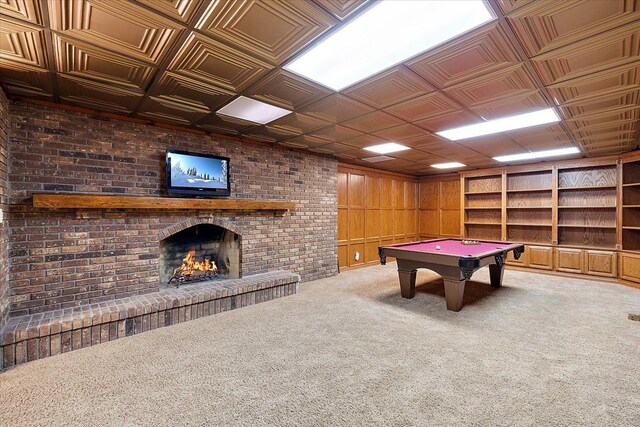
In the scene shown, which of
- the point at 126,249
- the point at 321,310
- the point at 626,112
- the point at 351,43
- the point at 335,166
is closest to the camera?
the point at 351,43

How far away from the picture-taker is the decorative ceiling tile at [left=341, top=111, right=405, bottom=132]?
338cm

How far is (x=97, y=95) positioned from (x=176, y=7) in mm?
1849

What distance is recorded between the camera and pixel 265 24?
180 centimetres

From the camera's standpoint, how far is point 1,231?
261 centimetres

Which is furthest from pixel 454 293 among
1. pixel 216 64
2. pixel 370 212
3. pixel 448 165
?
pixel 448 165

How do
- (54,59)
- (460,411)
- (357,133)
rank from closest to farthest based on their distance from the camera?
(460,411), (54,59), (357,133)

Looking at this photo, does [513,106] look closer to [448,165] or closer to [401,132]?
[401,132]

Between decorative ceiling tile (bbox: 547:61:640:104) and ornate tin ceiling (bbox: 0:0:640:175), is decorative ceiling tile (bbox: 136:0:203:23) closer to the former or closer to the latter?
ornate tin ceiling (bbox: 0:0:640:175)

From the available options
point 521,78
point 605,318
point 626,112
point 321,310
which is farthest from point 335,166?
point 605,318

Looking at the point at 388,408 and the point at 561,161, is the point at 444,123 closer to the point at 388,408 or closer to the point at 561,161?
the point at 388,408

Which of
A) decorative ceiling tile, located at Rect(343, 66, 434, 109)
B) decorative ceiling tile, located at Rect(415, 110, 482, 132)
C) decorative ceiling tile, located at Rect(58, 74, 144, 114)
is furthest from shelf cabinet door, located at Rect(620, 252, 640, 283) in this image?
decorative ceiling tile, located at Rect(58, 74, 144, 114)

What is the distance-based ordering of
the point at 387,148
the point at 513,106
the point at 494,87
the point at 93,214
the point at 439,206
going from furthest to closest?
1. the point at 439,206
2. the point at 387,148
3. the point at 93,214
4. the point at 513,106
5. the point at 494,87

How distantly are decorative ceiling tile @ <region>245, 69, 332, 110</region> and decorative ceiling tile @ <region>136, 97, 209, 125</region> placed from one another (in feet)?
2.83

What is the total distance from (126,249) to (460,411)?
3723mm
